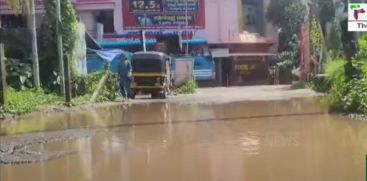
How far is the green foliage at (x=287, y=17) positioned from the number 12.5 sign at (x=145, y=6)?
985cm

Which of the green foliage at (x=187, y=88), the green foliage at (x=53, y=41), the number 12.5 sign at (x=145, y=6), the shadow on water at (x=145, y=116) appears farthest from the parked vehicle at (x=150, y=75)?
the number 12.5 sign at (x=145, y=6)

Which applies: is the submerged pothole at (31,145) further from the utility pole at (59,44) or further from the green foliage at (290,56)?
the green foliage at (290,56)

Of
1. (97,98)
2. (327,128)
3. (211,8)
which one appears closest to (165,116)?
(327,128)

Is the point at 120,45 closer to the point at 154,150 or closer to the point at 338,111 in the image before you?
the point at 338,111

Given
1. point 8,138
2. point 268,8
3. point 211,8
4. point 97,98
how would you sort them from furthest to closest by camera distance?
1. point 268,8
2. point 211,8
3. point 97,98
4. point 8,138

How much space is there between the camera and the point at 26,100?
1850 cm

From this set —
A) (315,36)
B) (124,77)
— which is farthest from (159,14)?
(124,77)

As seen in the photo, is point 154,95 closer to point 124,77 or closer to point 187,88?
A: point 124,77

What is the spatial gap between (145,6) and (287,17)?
11509mm

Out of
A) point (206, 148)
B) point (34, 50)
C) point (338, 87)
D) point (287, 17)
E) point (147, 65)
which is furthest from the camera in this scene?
point (287, 17)

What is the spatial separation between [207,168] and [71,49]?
16.1 m

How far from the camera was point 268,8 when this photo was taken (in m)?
44.9

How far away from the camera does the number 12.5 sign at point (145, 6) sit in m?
39.4

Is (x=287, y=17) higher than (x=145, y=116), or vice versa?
(x=287, y=17)
